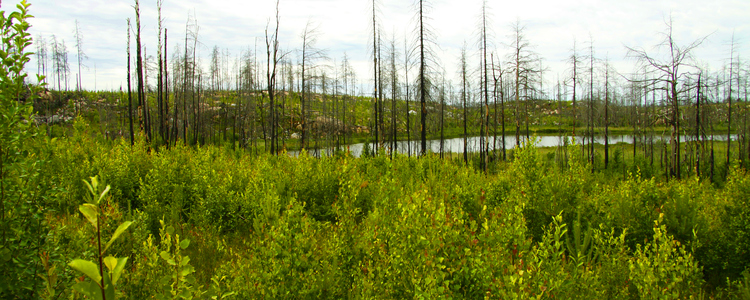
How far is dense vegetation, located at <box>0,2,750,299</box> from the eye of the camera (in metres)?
2.27

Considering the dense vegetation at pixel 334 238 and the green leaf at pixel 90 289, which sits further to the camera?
the dense vegetation at pixel 334 238

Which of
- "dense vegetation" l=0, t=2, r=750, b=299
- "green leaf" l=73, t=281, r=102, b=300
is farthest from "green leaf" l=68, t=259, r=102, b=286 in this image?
"green leaf" l=73, t=281, r=102, b=300

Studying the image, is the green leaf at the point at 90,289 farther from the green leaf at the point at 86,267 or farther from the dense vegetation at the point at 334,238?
the green leaf at the point at 86,267

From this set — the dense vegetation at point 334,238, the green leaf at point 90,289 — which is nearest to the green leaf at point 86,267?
the dense vegetation at point 334,238

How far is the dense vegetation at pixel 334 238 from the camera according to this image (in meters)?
2.27

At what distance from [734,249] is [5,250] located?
8780 millimetres

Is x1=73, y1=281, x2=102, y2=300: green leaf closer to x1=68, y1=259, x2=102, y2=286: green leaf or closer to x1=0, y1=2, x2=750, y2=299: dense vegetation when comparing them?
x1=0, y1=2, x2=750, y2=299: dense vegetation

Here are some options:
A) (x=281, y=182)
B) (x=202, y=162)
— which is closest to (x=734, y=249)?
(x=281, y=182)

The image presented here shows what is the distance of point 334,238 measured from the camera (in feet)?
12.4

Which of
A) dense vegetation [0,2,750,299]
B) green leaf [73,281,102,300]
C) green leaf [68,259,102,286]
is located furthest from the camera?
dense vegetation [0,2,750,299]

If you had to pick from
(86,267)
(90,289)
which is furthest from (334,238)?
(86,267)

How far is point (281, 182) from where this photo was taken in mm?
7965

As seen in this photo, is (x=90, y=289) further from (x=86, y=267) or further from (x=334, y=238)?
(x=334, y=238)

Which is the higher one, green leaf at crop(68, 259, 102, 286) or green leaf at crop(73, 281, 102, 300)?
green leaf at crop(68, 259, 102, 286)
